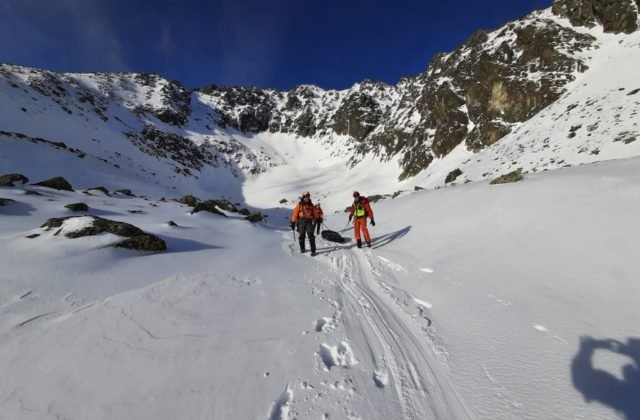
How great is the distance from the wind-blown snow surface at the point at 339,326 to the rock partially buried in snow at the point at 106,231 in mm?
315

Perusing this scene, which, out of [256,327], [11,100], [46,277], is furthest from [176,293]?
[11,100]

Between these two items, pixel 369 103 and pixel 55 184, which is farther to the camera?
pixel 369 103

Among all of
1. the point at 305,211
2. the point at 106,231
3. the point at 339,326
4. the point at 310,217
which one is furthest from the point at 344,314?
the point at 106,231

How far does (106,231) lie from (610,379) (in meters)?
8.12

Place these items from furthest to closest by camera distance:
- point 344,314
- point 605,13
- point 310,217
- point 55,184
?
point 605,13, point 55,184, point 310,217, point 344,314

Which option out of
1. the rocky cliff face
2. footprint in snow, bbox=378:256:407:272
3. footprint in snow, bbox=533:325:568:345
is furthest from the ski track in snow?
the rocky cliff face

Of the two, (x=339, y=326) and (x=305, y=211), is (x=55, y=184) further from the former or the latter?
(x=339, y=326)

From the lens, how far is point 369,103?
8044 cm

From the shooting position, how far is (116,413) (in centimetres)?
211

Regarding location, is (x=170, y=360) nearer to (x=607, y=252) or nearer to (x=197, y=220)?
(x=607, y=252)

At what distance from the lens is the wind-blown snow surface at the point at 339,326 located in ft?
7.77

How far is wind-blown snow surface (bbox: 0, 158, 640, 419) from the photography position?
7.77ft

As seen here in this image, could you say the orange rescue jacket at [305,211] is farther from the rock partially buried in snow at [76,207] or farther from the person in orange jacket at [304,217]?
the rock partially buried in snow at [76,207]

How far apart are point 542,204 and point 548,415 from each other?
5.74 m
